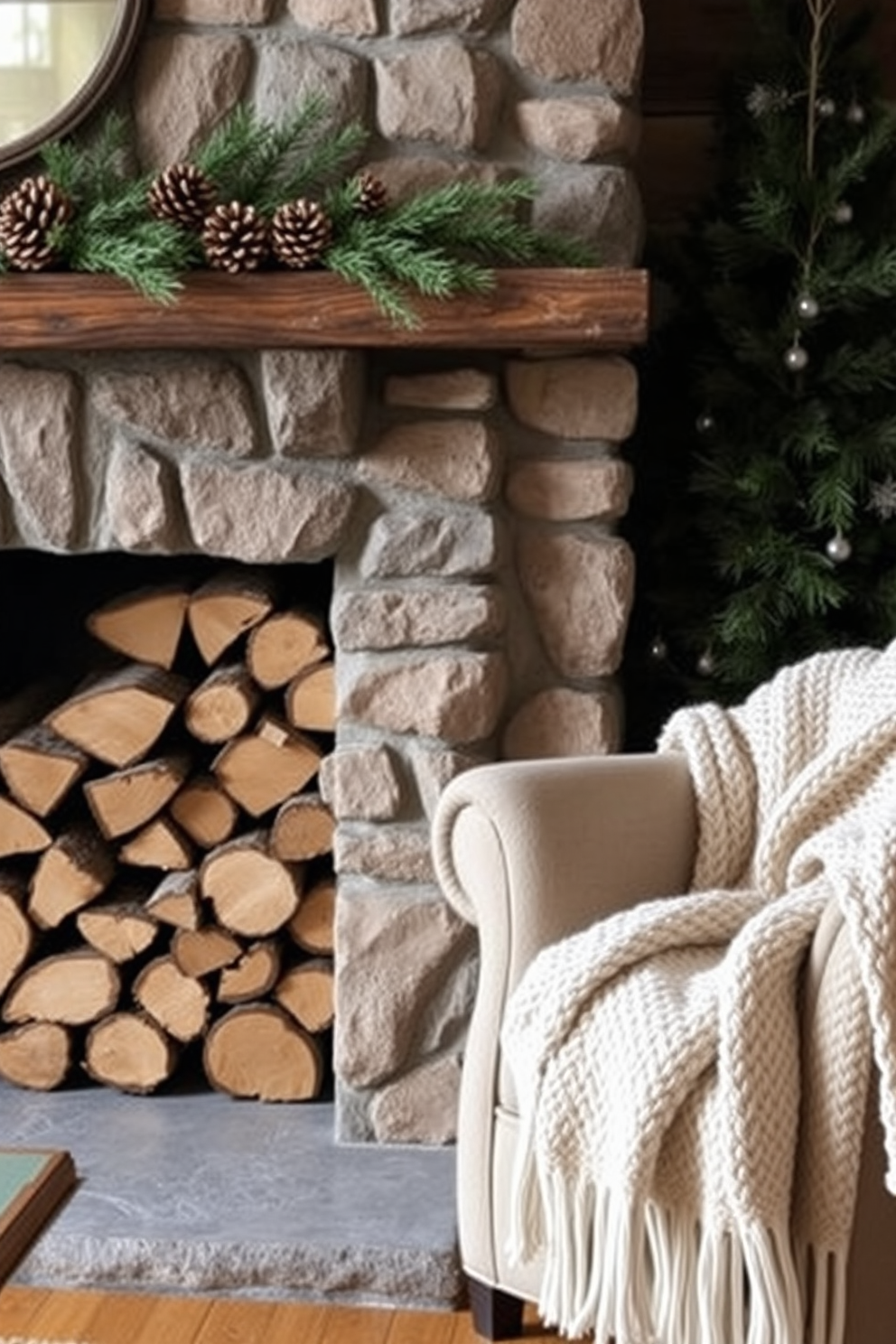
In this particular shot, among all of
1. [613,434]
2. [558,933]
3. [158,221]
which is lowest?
[558,933]

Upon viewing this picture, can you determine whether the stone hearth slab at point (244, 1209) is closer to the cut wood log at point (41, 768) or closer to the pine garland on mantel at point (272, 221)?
the cut wood log at point (41, 768)

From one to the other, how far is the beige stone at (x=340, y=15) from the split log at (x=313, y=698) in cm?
79

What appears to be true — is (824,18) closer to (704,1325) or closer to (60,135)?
(60,135)

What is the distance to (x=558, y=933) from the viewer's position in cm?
251

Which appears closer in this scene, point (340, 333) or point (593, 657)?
point (340, 333)

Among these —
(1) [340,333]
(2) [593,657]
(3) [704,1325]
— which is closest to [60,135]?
(1) [340,333]

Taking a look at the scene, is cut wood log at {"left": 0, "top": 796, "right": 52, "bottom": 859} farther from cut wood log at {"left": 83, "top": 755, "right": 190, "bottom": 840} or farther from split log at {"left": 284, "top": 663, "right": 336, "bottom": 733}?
split log at {"left": 284, "top": 663, "right": 336, "bottom": 733}

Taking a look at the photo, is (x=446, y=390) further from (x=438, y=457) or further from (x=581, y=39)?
(x=581, y=39)

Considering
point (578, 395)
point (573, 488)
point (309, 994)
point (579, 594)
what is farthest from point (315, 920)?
point (578, 395)

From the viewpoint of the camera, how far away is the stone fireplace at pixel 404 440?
9.48 feet

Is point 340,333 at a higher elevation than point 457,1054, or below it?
higher

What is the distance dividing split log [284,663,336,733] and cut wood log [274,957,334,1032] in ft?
1.07

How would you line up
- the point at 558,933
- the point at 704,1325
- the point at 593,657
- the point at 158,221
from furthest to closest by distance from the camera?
the point at 593,657 < the point at 158,221 < the point at 558,933 < the point at 704,1325

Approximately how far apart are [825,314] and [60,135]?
987mm
